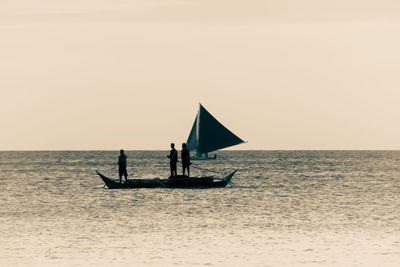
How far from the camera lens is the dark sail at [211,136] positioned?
3019 inches

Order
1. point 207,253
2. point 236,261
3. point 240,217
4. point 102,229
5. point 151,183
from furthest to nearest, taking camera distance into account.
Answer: point 151,183 < point 240,217 < point 102,229 < point 207,253 < point 236,261

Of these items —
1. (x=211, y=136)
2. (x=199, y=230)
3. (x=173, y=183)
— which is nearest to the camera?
(x=199, y=230)

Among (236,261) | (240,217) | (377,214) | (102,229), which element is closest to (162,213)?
(240,217)

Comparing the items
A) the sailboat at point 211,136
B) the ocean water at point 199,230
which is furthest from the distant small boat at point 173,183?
the sailboat at point 211,136

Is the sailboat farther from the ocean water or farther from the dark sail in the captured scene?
the ocean water

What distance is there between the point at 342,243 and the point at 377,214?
10502 millimetres

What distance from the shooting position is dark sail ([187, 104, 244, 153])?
7669 cm

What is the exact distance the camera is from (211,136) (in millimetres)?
76938

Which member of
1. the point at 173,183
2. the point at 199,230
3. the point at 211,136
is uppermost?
the point at 211,136

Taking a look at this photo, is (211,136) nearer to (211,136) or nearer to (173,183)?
(211,136)

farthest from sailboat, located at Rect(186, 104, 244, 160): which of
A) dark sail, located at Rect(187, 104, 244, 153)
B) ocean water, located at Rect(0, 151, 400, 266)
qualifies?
ocean water, located at Rect(0, 151, 400, 266)

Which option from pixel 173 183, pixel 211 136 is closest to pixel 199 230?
pixel 173 183

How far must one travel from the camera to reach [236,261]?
18484 mm

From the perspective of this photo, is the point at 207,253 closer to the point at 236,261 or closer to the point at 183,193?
the point at 236,261
